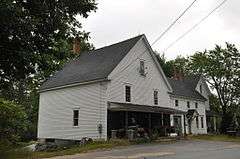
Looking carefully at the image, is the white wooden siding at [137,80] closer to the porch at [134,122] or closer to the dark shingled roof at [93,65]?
the dark shingled roof at [93,65]

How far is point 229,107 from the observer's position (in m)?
50.9

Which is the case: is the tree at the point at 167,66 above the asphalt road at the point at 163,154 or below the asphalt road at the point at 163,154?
above

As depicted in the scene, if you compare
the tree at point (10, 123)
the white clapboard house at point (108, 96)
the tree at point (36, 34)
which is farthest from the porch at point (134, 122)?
the tree at point (10, 123)

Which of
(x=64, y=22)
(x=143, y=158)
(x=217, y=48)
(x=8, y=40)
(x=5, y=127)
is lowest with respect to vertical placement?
(x=143, y=158)

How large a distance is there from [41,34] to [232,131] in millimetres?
33479

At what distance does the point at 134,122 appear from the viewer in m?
29.3

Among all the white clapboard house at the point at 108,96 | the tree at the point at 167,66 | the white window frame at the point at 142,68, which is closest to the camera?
the white clapboard house at the point at 108,96

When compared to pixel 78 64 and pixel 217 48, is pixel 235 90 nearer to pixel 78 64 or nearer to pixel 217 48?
pixel 217 48

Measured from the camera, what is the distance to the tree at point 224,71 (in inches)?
1875

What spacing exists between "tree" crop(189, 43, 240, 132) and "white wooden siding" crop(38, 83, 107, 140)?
24529mm

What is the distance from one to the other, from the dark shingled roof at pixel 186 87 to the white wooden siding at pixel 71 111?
46.8 ft

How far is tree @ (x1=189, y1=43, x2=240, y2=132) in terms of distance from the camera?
4762 cm

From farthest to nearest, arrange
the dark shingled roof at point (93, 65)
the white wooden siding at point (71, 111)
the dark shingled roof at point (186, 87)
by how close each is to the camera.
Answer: the dark shingled roof at point (186, 87)
the dark shingled roof at point (93, 65)
the white wooden siding at point (71, 111)

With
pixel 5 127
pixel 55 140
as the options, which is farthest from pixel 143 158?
pixel 55 140
